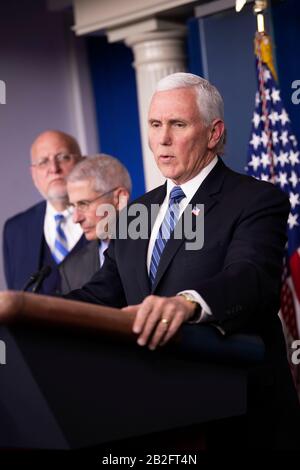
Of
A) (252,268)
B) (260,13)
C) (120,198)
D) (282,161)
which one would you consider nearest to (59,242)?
(120,198)

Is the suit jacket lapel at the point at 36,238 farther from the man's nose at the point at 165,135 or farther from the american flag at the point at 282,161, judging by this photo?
the man's nose at the point at 165,135

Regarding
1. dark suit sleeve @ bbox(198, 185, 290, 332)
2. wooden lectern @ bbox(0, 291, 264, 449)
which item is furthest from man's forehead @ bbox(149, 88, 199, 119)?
wooden lectern @ bbox(0, 291, 264, 449)

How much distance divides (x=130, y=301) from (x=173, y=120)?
44 cm

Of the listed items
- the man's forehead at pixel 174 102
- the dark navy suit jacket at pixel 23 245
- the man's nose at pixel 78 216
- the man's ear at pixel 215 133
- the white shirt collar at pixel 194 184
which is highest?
the man's forehead at pixel 174 102

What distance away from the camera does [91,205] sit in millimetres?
4086

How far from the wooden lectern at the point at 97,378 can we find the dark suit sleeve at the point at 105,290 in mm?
584

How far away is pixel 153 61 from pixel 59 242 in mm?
1436

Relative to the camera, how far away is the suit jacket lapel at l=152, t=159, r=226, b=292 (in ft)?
7.43

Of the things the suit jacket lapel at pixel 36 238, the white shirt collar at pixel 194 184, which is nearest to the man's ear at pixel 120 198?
the suit jacket lapel at pixel 36 238

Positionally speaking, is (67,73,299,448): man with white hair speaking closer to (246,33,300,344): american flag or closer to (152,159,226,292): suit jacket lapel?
(152,159,226,292): suit jacket lapel

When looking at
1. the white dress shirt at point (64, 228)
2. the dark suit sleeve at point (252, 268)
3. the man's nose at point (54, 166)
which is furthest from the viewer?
the man's nose at point (54, 166)

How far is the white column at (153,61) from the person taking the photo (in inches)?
227
